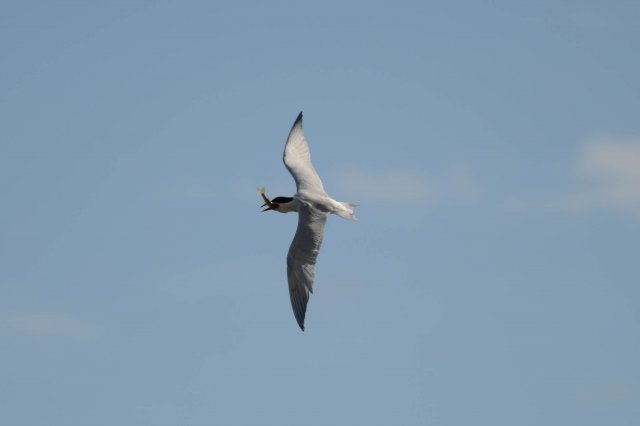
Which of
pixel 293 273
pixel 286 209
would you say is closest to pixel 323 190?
pixel 286 209

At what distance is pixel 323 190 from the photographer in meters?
37.2

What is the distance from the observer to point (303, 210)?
114 feet

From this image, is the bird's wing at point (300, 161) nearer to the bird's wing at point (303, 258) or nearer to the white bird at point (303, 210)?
the white bird at point (303, 210)

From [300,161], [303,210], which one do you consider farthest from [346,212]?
[300,161]

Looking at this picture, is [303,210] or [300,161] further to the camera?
[300,161]

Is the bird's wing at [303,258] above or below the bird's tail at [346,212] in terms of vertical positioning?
below

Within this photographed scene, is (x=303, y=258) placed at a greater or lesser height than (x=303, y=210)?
lesser

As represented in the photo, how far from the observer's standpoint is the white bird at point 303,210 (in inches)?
1289

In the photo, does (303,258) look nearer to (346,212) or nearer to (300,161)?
(346,212)

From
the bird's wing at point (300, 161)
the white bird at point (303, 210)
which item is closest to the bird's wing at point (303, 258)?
the white bird at point (303, 210)

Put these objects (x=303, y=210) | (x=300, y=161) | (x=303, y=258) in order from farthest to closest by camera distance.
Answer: (x=300, y=161) → (x=303, y=210) → (x=303, y=258)

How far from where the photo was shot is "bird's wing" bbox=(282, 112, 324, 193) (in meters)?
37.2

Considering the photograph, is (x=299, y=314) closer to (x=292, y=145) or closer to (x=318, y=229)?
(x=318, y=229)

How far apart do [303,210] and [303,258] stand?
79.4 inches
